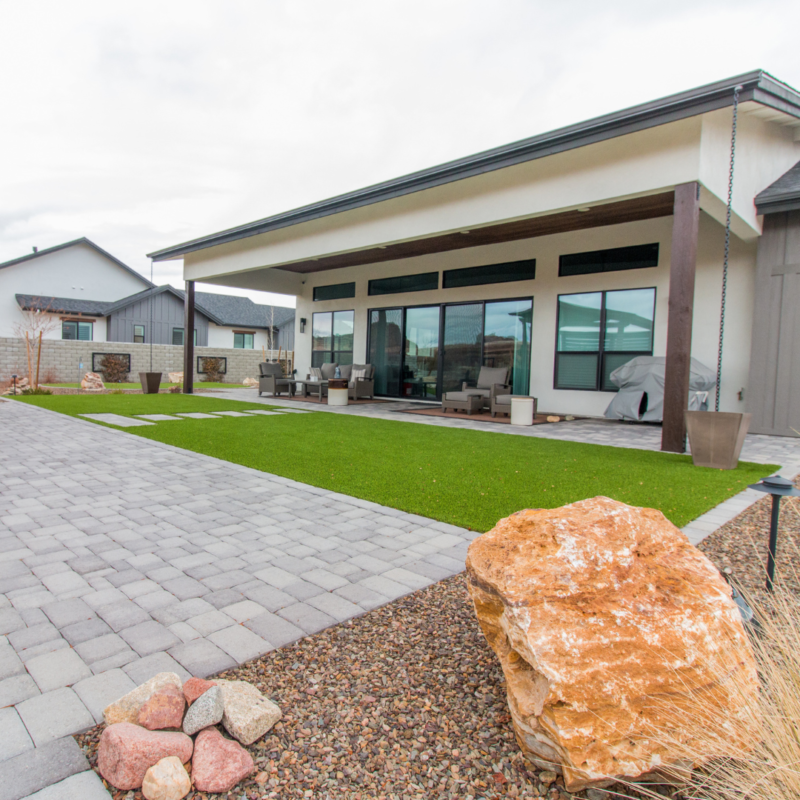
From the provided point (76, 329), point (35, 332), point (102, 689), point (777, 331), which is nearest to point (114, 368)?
point (35, 332)

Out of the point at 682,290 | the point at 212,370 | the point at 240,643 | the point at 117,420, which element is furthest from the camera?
the point at 212,370

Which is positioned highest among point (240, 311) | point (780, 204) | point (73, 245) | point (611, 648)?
point (73, 245)

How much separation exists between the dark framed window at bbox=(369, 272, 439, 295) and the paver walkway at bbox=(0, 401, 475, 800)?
347 inches

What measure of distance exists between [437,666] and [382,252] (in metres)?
11.5

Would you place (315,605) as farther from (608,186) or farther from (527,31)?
(527,31)

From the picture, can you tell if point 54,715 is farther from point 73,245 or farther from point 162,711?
point 73,245

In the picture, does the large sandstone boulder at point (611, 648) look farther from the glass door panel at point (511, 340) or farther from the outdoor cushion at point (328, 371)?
the outdoor cushion at point (328, 371)

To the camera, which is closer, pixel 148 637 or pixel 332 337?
pixel 148 637

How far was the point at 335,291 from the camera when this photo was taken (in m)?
15.0

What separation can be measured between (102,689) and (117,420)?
25.0ft

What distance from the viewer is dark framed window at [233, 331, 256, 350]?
1195 inches

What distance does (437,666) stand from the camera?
1846 mm

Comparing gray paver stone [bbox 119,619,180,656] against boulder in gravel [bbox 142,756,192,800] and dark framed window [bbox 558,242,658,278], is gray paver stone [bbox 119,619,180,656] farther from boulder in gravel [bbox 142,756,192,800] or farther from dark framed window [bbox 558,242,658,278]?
dark framed window [bbox 558,242,658,278]

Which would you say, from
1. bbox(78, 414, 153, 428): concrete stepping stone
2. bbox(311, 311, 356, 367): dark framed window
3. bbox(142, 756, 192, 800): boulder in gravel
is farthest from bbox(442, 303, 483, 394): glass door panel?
bbox(142, 756, 192, 800): boulder in gravel
